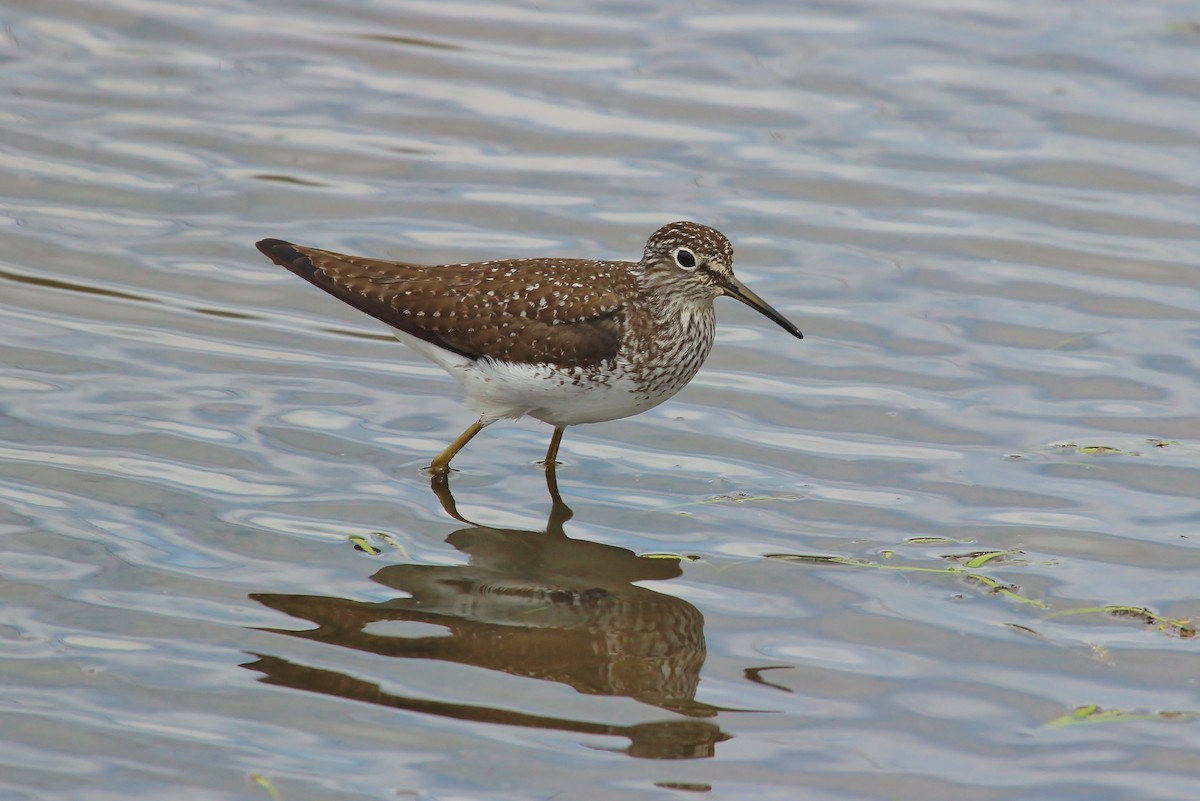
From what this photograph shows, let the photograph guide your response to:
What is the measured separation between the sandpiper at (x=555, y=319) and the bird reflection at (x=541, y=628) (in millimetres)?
787

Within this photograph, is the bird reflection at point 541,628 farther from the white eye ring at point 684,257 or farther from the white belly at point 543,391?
the white eye ring at point 684,257

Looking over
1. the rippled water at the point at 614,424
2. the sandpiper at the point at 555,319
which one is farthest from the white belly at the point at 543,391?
the rippled water at the point at 614,424

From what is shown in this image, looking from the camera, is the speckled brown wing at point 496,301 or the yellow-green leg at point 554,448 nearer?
the speckled brown wing at point 496,301

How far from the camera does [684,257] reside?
31.2 ft

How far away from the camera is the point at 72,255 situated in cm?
1155

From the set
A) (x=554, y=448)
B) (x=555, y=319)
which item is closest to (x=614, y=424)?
(x=554, y=448)

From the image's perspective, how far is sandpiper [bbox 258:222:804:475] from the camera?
359 inches

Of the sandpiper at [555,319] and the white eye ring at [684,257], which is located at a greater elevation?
the white eye ring at [684,257]

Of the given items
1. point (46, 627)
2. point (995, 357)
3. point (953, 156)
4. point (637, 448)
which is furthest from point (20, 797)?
point (953, 156)

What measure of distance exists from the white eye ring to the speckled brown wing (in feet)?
1.05

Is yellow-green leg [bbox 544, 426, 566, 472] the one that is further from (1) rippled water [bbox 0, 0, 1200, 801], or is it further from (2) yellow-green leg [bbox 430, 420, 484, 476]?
(2) yellow-green leg [bbox 430, 420, 484, 476]

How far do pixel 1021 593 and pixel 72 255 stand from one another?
6.92 meters

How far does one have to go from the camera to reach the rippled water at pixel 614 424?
6.93 meters

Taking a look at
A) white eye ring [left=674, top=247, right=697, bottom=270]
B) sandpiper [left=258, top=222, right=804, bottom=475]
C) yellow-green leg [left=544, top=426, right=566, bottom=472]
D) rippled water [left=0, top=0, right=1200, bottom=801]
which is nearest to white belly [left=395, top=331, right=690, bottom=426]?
sandpiper [left=258, top=222, right=804, bottom=475]
